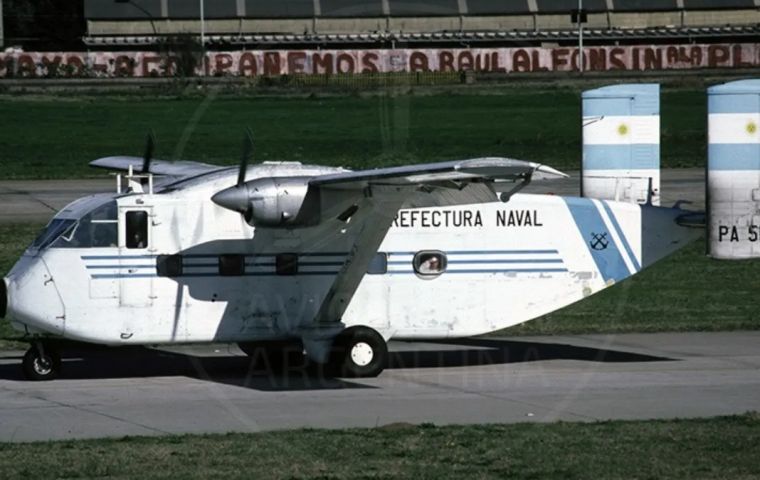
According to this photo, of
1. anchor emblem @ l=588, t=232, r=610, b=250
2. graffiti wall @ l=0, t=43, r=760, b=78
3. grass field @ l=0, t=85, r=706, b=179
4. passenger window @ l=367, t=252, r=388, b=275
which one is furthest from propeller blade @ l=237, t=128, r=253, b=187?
graffiti wall @ l=0, t=43, r=760, b=78

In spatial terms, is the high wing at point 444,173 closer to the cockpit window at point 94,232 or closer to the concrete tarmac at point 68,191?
the cockpit window at point 94,232

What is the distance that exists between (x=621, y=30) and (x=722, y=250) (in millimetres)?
67994

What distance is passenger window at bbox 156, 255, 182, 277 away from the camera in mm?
17816

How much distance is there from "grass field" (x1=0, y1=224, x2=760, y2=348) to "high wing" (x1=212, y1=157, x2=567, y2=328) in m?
4.72

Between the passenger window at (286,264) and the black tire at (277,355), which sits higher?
the passenger window at (286,264)

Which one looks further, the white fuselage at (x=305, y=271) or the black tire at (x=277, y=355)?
the black tire at (x=277, y=355)

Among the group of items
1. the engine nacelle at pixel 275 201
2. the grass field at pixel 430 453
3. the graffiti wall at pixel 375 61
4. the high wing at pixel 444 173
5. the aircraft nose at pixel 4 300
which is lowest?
the grass field at pixel 430 453

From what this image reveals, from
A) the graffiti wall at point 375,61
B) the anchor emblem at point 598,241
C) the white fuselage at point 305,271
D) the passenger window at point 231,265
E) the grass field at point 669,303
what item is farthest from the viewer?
the graffiti wall at point 375,61

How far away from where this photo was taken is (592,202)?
19.2m

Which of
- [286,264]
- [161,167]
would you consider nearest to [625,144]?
[286,264]

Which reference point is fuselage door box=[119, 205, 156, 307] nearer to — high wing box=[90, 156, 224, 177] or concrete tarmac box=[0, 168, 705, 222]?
high wing box=[90, 156, 224, 177]

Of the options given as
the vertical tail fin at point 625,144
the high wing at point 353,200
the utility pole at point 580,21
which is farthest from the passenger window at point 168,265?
the utility pole at point 580,21

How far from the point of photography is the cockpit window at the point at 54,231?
58.4 ft

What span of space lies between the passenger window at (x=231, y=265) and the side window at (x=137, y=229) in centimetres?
97
